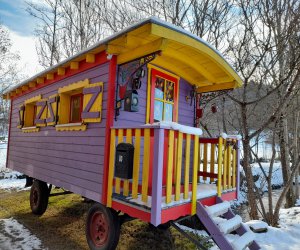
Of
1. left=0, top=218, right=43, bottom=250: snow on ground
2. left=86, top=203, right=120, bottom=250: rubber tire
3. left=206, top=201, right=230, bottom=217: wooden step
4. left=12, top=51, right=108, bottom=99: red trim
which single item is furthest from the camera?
left=0, top=218, right=43, bottom=250: snow on ground

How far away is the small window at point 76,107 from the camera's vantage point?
5609 millimetres

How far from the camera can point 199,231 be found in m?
6.09

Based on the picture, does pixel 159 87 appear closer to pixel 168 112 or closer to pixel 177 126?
pixel 168 112

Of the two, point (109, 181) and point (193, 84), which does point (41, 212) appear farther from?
point (193, 84)

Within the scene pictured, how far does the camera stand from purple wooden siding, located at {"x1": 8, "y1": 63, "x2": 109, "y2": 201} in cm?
427

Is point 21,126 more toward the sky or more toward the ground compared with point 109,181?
more toward the sky

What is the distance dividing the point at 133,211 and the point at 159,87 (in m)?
2.57

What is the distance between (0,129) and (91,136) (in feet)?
168

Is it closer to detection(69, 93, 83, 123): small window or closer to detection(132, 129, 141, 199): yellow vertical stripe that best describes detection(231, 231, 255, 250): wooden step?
detection(132, 129, 141, 199): yellow vertical stripe

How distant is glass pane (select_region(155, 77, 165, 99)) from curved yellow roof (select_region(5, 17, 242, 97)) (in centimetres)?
28

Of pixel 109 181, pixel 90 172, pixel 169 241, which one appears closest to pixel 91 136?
pixel 90 172

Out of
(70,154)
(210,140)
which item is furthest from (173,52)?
(70,154)

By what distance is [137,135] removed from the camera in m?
3.49

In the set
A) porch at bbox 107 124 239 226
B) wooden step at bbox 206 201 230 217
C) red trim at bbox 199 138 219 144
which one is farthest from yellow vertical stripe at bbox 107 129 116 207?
red trim at bbox 199 138 219 144
